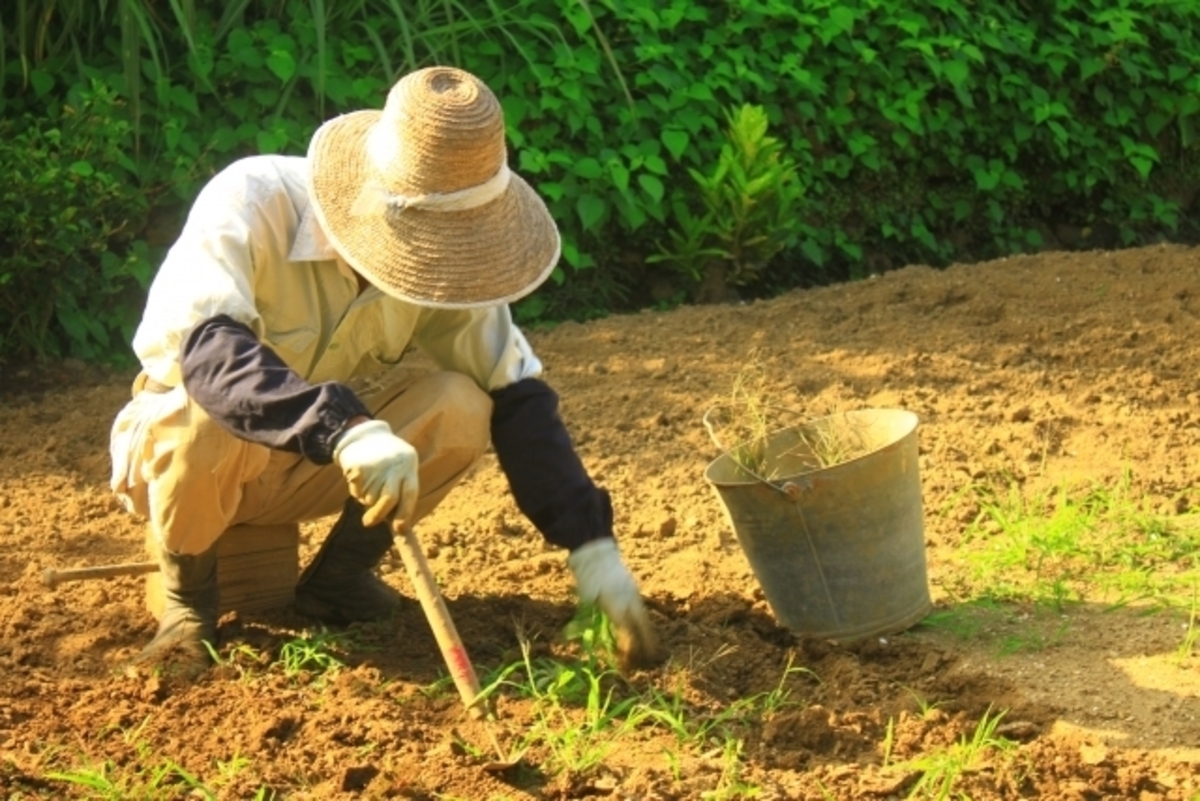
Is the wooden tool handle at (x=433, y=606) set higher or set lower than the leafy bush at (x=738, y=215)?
higher

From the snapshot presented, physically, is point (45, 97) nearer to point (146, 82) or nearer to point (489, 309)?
point (146, 82)

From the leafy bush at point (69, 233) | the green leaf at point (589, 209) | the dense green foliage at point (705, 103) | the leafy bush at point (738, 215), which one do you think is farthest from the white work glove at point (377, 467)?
the leafy bush at point (738, 215)

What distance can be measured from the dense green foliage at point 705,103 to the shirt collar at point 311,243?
98.3 inches

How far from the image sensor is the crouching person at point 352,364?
3.10 meters

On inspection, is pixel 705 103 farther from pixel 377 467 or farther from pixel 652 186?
pixel 377 467

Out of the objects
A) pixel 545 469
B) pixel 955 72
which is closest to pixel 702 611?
pixel 545 469

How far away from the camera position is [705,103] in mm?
6715

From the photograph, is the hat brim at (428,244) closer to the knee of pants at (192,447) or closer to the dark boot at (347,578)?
the knee of pants at (192,447)

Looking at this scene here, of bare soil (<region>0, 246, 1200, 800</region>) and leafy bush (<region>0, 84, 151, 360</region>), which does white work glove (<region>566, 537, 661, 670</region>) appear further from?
leafy bush (<region>0, 84, 151, 360</region>)

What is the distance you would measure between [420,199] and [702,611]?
1.23 metres

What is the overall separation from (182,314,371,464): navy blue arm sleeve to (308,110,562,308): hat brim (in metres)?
0.23

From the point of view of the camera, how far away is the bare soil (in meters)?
3.09

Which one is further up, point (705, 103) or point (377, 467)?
point (377, 467)

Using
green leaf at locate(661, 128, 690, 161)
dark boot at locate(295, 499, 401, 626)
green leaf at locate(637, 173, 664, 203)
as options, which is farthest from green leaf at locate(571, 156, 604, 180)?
dark boot at locate(295, 499, 401, 626)
